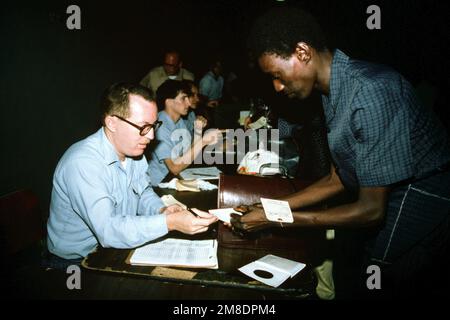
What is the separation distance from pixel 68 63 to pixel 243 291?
460cm

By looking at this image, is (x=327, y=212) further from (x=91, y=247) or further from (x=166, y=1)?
(x=166, y=1)

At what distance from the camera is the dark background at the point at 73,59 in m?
3.57

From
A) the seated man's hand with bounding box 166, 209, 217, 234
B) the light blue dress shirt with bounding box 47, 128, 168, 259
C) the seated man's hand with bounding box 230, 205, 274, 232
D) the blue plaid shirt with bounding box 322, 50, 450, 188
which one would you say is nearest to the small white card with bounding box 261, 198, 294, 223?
the seated man's hand with bounding box 230, 205, 274, 232

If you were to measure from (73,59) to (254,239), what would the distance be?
442cm

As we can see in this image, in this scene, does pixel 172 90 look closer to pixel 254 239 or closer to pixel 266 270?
pixel 254 239

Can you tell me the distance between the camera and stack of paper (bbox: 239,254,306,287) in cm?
170

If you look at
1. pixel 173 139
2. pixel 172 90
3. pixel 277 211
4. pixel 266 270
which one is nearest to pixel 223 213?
pixel 277 211

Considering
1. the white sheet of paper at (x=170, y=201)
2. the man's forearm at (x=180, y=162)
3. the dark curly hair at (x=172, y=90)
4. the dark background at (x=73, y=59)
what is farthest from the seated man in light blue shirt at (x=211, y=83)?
the white sheet of paper at (x=170, y=201)

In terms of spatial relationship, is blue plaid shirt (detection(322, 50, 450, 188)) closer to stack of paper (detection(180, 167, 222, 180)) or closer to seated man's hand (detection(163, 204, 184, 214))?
seated man's hand (detection(163, 204, 184, 214))

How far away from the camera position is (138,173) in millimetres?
2721

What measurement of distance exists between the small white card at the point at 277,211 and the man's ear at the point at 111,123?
4.30 ft

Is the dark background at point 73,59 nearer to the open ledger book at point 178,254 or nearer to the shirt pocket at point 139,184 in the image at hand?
the shirt pocket at point 139,184

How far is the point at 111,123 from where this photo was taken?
88.4 inches
